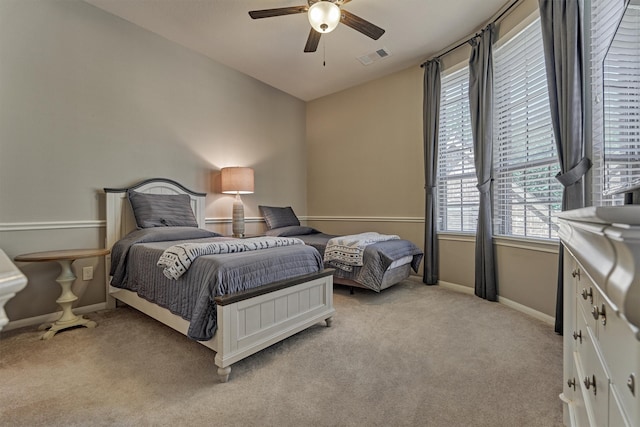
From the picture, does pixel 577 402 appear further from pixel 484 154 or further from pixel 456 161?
pixel 456 161

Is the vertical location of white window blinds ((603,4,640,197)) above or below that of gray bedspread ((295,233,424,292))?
above

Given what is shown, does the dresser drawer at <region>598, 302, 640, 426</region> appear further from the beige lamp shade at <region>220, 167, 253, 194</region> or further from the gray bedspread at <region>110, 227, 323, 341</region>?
the beige lamp shade at <region>220, 167, 253, 194</region>

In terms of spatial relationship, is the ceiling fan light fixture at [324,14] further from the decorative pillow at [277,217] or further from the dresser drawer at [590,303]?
the decorative pillow at [277,217]

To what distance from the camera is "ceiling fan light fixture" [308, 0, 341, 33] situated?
7.38ft

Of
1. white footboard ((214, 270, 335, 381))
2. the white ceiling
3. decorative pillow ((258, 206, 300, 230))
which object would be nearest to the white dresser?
white footboard ((214, 270, 335, 381))

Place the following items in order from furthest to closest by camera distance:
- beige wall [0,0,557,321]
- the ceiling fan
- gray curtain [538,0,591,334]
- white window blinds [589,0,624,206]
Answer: beige wall [0,0,557,321] → the ceiling fan → gray curtain [538,0,591,334] → white window blinds [589,0,624,206]

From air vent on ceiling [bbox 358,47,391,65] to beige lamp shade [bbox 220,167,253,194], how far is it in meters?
2.00

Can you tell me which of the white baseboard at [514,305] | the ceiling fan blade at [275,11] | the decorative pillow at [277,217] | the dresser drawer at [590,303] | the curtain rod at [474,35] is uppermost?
the curtain rod at [474,35]

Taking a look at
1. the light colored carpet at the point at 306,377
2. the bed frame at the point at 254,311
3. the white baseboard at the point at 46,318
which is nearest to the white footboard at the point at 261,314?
the bed frame at the point at 254,311

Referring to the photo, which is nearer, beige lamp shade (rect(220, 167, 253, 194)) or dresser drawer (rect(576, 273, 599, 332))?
dresser drawer (rect(576, 273, 599, 332))

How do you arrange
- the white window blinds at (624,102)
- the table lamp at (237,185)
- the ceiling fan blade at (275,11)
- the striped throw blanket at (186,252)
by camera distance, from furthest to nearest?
the table lamp at (237,185)
the ceiling fan blade at (275,11)
the striped throw blanket at (186,252)
the white window blinds at (624,102)

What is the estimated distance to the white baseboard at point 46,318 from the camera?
240cm

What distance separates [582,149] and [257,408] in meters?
2.69

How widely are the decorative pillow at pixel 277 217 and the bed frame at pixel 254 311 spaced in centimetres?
186
